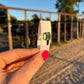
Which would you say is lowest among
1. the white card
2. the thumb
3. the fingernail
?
the thumb

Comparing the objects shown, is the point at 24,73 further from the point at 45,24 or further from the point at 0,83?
the point at 45,24

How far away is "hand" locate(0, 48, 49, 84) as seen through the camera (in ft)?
2.30

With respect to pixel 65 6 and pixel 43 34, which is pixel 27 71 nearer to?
pixel 43 34

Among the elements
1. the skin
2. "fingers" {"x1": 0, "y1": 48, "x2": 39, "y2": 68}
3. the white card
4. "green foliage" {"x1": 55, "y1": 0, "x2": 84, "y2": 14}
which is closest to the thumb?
the skin

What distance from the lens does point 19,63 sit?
47.4 inches

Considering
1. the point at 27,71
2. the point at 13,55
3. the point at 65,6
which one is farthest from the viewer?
the point at 65,6

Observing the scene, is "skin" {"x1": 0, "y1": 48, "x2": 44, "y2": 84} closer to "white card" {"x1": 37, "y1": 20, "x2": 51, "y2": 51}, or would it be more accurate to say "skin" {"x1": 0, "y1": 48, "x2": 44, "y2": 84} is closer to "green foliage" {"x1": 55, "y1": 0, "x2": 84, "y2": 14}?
"white card" {"x1": 37, "y1": 20, "x2": 51, "y2": 51}

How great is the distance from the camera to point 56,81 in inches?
85.3

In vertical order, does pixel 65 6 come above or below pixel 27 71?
above

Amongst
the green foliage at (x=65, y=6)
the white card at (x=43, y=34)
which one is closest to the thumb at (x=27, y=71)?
the white card at (x=43, y=34)

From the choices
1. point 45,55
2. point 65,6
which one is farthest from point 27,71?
point 65,6

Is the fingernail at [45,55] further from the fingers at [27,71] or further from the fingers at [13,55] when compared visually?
the fingers at [13,55]

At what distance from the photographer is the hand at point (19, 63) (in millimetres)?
702

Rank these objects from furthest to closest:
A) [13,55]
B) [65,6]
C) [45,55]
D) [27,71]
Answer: [65,6] < [13,55] < [45,55] < [27,71]
